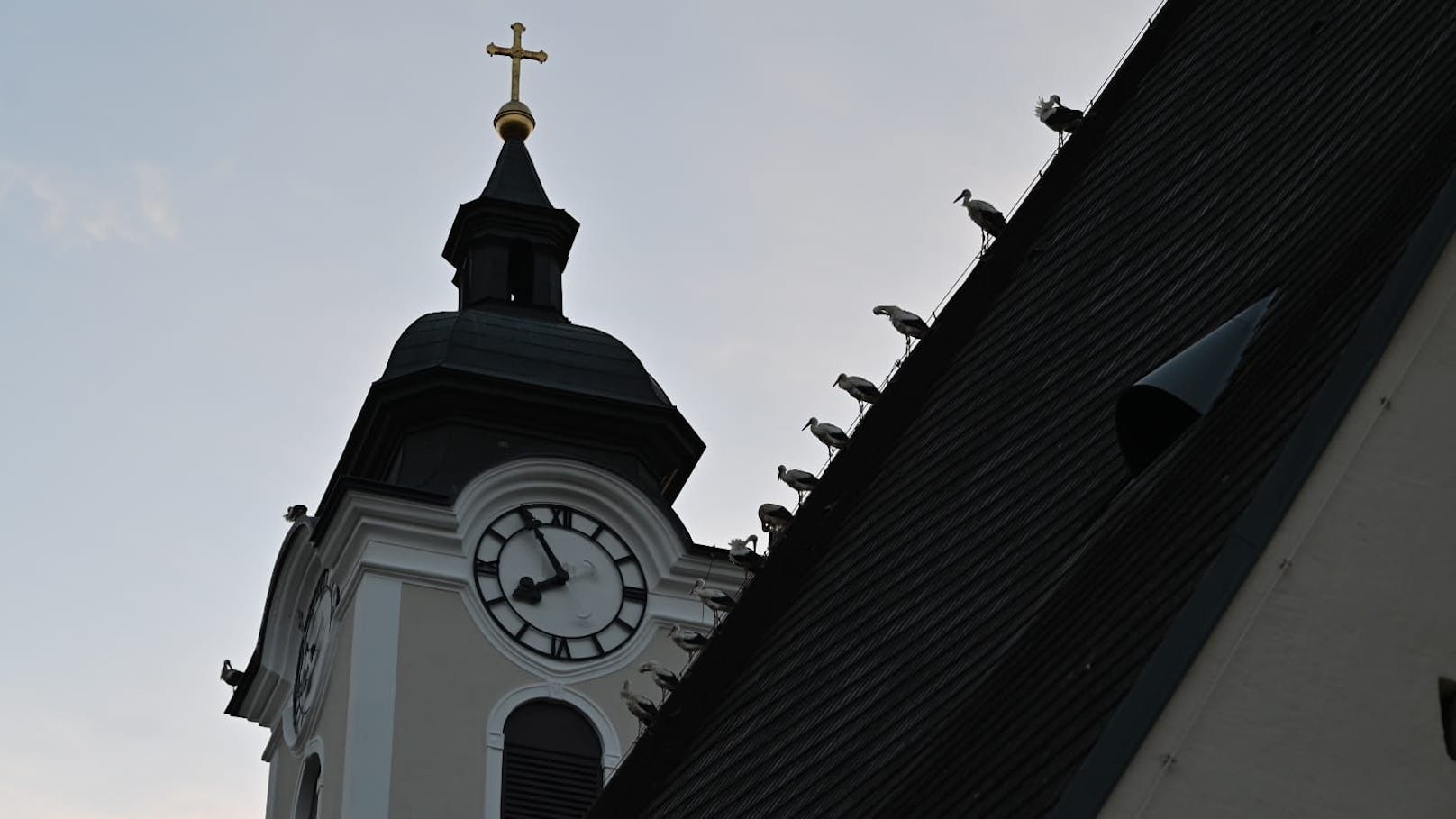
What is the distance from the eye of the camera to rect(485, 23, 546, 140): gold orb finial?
1234 inches

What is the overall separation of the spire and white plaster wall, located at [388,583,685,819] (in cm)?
391

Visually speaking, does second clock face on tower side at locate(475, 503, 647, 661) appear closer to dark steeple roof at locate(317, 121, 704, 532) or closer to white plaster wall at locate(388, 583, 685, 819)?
white plaster wall at locate(388, 583, 685, 819)

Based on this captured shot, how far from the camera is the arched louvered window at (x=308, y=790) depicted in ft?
84.6

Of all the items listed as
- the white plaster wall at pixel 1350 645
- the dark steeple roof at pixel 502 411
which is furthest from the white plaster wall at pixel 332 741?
the white plaster wall at pixel 1350 645

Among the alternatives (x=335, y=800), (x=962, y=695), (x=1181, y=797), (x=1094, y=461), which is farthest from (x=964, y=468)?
(x=335, y=800)

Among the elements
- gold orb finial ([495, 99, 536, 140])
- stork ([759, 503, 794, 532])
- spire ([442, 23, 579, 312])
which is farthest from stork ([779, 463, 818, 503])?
gold orb finial ([495, 99, 536, 140])

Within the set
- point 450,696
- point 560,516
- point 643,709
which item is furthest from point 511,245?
point 643,709

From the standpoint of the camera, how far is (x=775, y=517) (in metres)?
17.0

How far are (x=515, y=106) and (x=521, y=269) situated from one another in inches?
135

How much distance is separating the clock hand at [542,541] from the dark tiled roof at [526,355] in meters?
1.21

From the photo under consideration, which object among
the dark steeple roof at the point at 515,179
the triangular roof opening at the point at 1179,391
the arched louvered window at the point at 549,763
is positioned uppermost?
the dark steeple roof at the point at 515,179

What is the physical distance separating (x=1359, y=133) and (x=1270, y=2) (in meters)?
3.41

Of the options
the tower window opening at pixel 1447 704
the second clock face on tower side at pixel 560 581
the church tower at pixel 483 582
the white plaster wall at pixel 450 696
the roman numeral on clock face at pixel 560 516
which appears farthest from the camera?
the roman numeral on clock face at pixel 560 516

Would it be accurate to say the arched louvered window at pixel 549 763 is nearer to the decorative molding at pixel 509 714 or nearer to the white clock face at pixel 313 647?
the decorative molding at pixel 509 714
